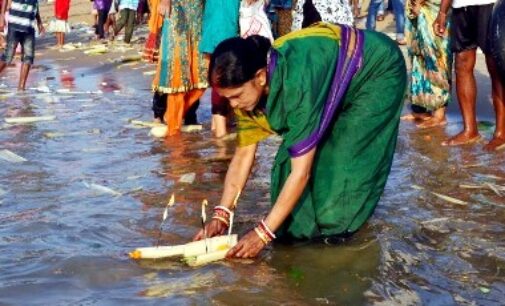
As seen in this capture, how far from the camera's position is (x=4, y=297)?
3.86m

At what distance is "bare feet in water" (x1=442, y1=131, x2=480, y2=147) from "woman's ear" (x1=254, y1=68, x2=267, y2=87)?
3.56m

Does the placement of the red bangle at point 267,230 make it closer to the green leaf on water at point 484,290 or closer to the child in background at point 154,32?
the green leaf on water at point 484,290

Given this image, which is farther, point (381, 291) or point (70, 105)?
point (70, 105)

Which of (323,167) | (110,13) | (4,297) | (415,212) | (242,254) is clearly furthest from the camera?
(110,13)

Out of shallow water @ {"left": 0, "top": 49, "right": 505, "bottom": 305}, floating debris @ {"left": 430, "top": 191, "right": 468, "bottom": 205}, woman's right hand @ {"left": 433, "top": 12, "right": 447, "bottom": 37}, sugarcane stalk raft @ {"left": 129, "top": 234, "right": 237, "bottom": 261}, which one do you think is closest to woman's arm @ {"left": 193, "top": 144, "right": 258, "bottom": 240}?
sugarcane stalk raft @ {"left": 129, "top": 234, "right": 237, "bottom": 261}

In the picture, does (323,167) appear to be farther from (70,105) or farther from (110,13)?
(110,13)

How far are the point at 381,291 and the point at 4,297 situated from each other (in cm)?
Answer: 161

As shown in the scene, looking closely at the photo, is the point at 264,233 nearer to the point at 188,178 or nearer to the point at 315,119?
the point at 315,119

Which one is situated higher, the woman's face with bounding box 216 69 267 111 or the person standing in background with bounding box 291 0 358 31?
the person standing in background with bounding box 291 0 358 31

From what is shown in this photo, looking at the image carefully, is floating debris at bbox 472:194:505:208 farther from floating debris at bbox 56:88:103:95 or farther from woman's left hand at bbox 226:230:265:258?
floating debris at bbox 56:88:103:95

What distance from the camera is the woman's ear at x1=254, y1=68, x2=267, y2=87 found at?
3.88 meters

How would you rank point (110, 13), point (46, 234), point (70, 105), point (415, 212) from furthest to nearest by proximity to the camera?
1. point (110, 13)
2. point (70, 105)
3. point (415, 212)
4. point (46, 234)

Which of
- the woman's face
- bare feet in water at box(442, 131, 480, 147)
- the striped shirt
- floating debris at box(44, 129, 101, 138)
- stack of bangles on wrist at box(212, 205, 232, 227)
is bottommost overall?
floating debris at box(44, 129, 101, 138)

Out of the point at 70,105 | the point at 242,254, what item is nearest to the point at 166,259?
the point at 242,254
